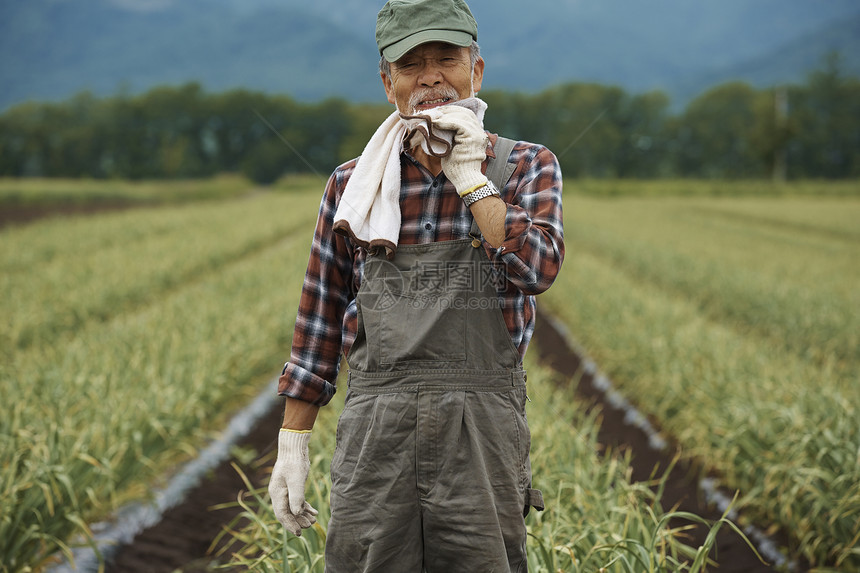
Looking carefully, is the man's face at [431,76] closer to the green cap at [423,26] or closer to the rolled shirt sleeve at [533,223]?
the green cap at [423,26]

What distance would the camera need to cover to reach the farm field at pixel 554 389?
279 centimetres

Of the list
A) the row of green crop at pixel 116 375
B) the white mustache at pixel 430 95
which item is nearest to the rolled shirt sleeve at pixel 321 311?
the white mustache at pixel 430 95

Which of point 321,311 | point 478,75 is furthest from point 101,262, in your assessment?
point 478,75

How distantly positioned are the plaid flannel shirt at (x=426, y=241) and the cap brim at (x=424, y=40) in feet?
0.70

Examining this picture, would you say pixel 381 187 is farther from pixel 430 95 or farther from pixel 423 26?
pixel 423 26

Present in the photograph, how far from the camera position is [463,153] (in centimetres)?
133

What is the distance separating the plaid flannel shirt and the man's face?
4.9 inches

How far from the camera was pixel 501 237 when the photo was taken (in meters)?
1.32

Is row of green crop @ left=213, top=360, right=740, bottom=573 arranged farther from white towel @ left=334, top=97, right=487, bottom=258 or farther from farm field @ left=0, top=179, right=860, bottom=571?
white towel @ left=334, top=97, right=487, bottom=258

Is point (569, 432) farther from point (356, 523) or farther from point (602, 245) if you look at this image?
point (602, 245)

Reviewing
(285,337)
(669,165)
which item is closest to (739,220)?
(669,165)

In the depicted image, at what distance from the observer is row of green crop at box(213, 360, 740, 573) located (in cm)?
211

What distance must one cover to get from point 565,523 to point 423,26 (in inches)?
73.5

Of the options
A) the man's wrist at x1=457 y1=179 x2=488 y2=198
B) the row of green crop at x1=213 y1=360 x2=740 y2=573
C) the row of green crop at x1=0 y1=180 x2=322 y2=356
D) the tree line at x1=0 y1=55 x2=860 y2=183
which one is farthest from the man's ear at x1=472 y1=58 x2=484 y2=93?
the tree line at x1=0 y1=55 x2=860 y2=183
